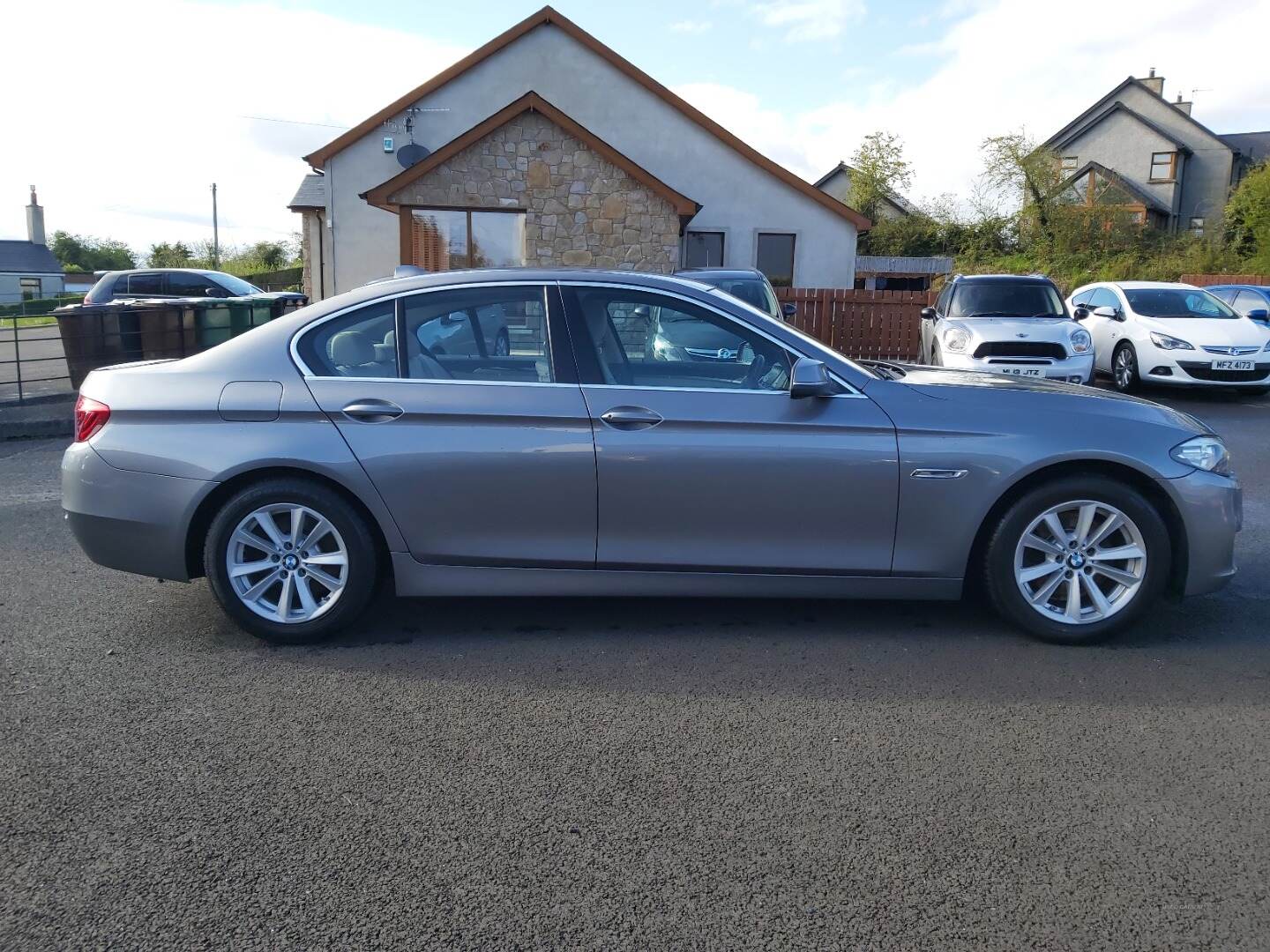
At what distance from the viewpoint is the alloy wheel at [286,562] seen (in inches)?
175

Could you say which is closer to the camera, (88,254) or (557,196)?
(557,196)

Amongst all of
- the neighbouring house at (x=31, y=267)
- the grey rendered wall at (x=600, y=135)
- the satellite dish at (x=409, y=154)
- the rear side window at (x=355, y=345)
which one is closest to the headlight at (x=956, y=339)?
the rear side window at (x=355, y=345)

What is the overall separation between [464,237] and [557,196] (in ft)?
6.30

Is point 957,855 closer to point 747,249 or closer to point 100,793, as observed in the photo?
point 100,793

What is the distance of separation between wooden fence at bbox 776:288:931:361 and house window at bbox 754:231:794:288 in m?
4.35

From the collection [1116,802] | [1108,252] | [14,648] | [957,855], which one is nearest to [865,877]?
[957,855]

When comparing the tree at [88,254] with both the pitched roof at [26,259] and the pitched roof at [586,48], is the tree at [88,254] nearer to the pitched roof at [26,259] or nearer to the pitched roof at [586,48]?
the pitched roof at [26,259]

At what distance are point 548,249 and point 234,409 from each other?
48.9 ft

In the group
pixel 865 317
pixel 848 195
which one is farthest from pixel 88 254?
pixel 865 317

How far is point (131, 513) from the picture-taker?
176 inches

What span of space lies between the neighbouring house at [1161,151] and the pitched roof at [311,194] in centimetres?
3946

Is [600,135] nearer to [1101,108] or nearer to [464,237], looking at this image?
[464,237]

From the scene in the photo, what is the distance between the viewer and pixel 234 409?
4469 millimetres

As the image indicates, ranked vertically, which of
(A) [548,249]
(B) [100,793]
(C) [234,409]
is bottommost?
(B) [100,793]
